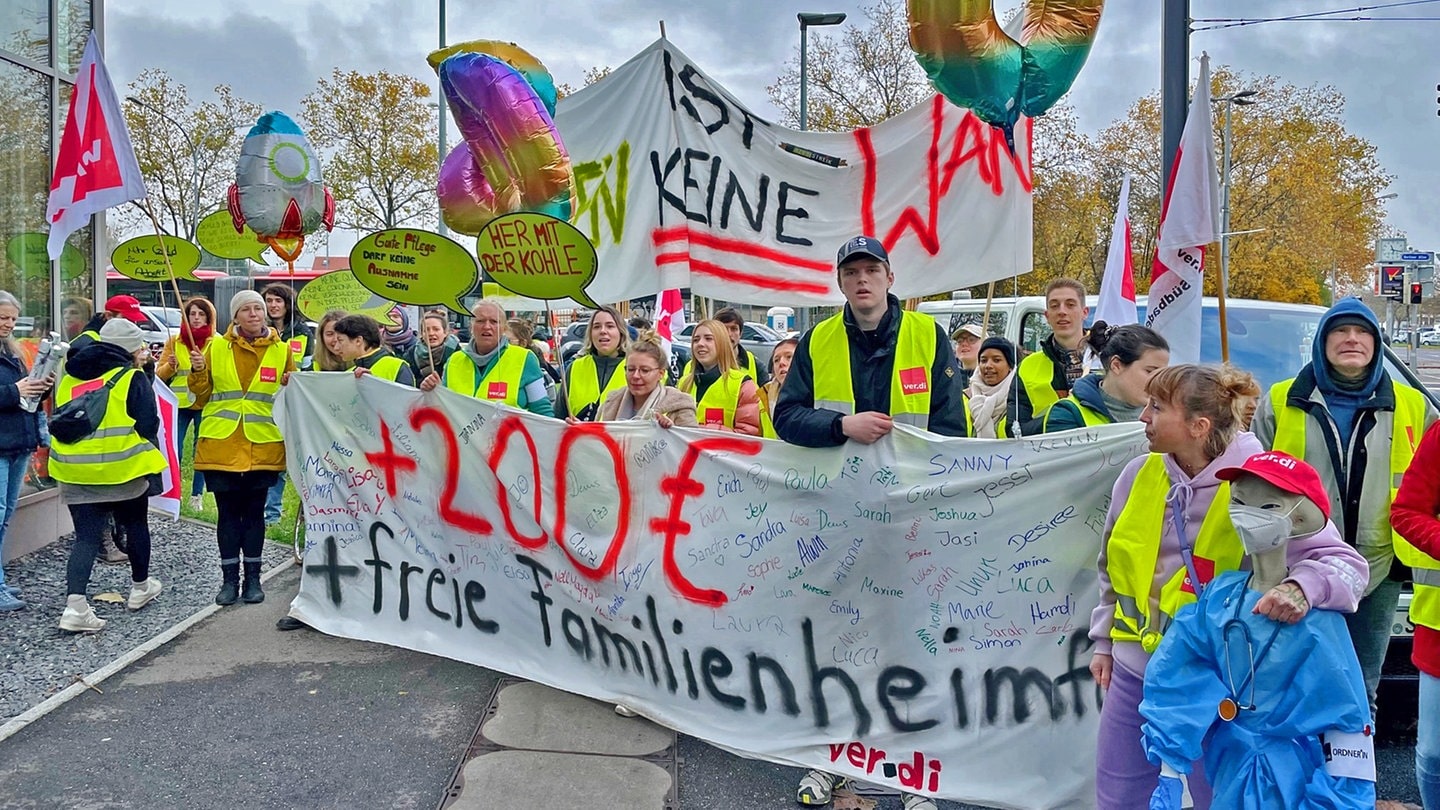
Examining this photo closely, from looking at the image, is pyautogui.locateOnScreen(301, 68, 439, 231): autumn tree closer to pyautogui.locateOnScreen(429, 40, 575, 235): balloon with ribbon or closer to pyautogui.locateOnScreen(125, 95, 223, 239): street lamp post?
pyautogui.locateOnScreen(125, 95, 223, 239): street lamp post

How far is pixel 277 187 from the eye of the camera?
26.1 ft

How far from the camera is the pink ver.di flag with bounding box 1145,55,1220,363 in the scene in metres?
4.35

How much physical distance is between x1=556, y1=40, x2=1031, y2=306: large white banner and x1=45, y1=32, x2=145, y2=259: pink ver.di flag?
2.78 meters

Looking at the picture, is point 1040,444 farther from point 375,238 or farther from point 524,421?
point 375,238

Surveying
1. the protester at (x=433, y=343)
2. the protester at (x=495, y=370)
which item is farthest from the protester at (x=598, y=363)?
the protester at (x=433, y=343)

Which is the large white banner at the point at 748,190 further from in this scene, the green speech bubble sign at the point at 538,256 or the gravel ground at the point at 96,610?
the gravel ground at the point at 96,610

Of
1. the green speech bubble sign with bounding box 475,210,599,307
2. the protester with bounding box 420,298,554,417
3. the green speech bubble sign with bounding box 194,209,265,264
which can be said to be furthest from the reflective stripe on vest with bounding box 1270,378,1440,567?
the green speech bubble sign with bounding box 194,209,265,264

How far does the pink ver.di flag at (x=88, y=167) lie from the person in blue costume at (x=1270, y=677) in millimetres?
5853

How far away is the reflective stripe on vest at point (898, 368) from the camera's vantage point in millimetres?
3768

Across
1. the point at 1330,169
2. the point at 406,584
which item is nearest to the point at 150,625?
the point at 406,584

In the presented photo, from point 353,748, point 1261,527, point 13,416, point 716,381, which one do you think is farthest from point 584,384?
point 1261,527

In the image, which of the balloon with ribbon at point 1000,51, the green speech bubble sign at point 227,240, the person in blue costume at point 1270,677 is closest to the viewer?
the person in blue costume at point 1270,677

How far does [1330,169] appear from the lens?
29.6 meters

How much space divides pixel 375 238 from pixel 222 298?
23.3 metres
